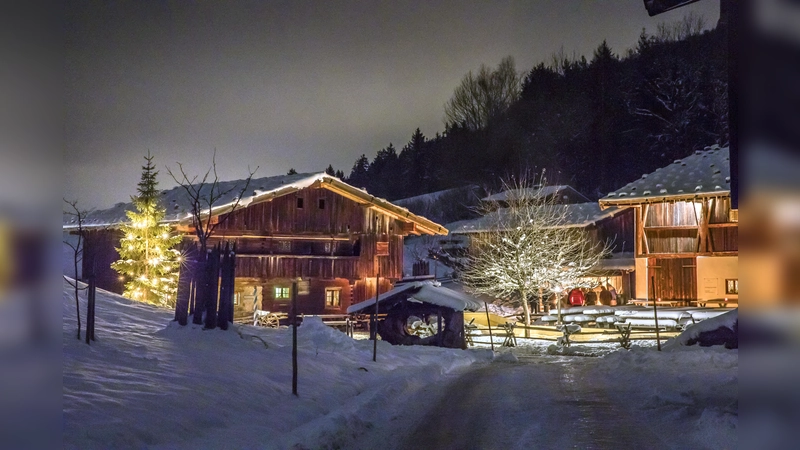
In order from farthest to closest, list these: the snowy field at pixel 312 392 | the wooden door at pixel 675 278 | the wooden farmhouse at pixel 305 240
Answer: the wooden door at pixel 675 278 < the wooden farmhouse at pixel 305 240 < the snowy field at pixel 312 392

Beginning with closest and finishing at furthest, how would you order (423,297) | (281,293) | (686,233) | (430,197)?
1. (423,297)
2. (281,293)
3. (686,233)
4. (430,197)

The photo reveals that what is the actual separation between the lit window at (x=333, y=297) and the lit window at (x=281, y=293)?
2565mm

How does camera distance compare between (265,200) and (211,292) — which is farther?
(265,200)

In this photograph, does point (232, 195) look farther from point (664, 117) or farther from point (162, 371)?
point (664, 117)

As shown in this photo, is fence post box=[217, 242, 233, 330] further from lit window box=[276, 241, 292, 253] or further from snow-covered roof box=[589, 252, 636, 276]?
snow-covered roof box=[589, 252, 636, 276]

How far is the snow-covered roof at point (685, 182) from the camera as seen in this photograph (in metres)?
42.0

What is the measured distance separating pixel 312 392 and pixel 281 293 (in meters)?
26.8

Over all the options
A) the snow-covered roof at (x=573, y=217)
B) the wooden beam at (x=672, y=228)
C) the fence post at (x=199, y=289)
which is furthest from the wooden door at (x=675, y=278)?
the fence post at (x=199, y=289)

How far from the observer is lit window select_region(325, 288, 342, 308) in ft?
136

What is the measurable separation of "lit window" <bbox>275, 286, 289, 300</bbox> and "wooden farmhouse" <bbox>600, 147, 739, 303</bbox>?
21489 millimetres

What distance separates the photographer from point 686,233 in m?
42.9

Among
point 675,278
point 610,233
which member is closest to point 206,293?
point 675,278

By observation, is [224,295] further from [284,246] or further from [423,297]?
[284,246]

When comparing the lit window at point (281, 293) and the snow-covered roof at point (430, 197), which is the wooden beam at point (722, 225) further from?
the snow-covered roof at point (430, 197)
